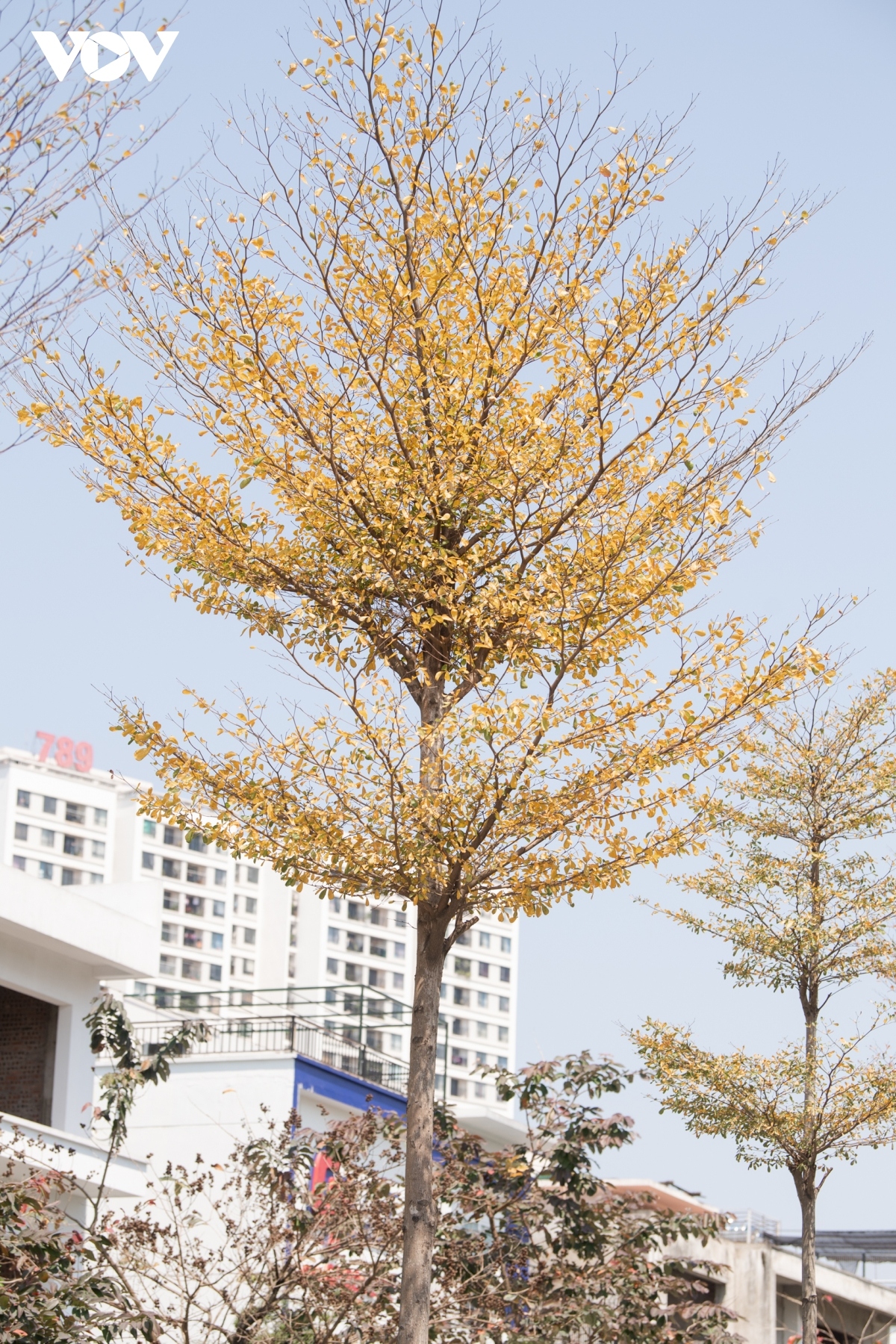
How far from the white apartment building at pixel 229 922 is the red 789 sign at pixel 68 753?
0.20ft

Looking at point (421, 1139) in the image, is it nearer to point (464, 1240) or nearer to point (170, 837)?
point (464, 1240)

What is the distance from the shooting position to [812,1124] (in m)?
15.4

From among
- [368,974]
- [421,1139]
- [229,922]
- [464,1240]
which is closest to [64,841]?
[229,922]

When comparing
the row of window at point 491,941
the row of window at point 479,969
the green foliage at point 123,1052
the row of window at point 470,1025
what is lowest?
the green foliage at point 123,1052

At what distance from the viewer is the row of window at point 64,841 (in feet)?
286

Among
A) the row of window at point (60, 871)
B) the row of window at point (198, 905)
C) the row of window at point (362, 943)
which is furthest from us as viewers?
the row of window at point (362, 943)

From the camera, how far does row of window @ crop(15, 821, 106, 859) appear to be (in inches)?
3428

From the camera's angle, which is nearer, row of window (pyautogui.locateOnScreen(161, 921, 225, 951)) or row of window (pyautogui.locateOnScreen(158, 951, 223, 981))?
row of window (pyautogui.locateOnScreen(158, 951, 223, 981))

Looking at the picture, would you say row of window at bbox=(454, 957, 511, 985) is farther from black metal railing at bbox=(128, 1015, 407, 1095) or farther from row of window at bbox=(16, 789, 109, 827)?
black metal railing at bbox=(128, 1015, 407, 1095)

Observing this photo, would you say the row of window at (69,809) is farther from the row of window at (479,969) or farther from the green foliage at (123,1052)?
the green foliage at (123,1052)

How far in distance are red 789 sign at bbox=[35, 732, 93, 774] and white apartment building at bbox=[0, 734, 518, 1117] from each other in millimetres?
61

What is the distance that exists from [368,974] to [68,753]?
26939mm

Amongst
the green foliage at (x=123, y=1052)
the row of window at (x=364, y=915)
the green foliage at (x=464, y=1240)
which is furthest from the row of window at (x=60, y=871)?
the green foliage at (x=464, y=1240)

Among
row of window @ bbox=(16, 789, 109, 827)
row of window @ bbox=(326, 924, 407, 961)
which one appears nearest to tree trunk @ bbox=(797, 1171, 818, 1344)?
row of window @ bbox=(16, 789, 109, 827)
